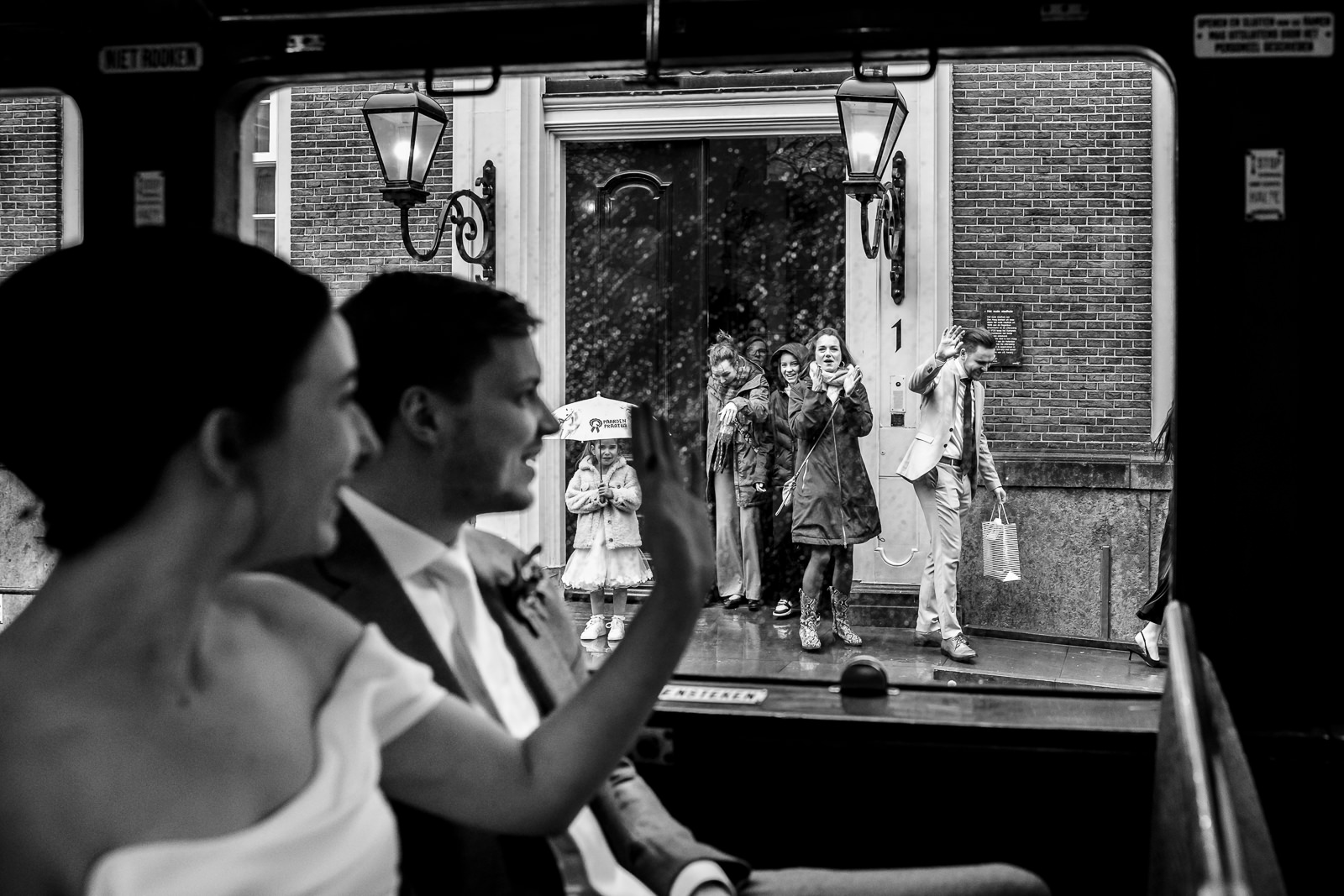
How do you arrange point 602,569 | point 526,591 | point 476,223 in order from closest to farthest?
point 526,591
point 602,569
point 476,223

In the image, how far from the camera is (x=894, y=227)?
35.4 ft

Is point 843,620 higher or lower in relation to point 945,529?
lower

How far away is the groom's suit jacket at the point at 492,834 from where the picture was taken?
1.74m

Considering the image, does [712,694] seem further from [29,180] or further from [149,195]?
[29,180]

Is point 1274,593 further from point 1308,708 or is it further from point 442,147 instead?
point 442,147

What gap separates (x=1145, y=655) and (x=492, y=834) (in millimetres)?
8417

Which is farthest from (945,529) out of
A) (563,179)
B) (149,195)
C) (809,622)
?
(149,195)

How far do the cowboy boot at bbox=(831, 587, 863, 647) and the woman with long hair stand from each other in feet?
28.0

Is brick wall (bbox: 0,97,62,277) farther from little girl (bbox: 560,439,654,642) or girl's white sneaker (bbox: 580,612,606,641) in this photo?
girl's white sneaker (bbox: 580,612,606,641)

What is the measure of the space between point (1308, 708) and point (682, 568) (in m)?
1.53

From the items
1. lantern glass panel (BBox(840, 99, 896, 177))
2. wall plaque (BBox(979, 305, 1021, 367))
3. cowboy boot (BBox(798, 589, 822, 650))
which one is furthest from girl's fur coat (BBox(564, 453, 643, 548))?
wall plaque (BBox(979, 305, 1021, 367))

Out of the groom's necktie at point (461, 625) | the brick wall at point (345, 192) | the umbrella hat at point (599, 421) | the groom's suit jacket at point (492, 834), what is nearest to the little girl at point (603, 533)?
the umbrella hat at point (599, 421)

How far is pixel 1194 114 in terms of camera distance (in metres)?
2.53

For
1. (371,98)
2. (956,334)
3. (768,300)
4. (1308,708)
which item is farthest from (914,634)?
(1308,708)
